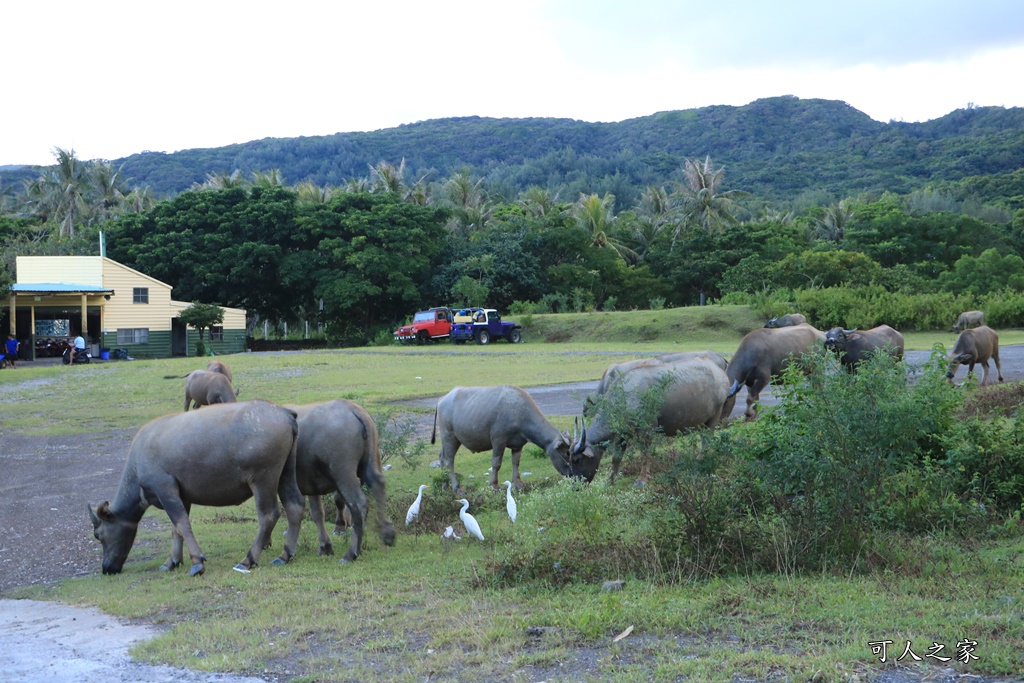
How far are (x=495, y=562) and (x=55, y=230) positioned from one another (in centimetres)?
7967

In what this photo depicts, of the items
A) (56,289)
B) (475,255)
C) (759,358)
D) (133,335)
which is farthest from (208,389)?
(475,255)

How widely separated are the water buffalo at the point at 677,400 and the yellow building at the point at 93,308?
43.0 metres

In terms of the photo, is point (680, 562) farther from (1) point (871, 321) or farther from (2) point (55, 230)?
(2) point (55, 230)

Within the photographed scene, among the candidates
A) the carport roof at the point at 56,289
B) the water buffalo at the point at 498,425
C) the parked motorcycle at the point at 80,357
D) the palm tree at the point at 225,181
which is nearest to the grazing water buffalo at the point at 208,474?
the water buffalo at the point at 498,425

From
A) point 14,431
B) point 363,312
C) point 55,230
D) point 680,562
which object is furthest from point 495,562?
point 55,230

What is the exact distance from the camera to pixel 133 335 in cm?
5484

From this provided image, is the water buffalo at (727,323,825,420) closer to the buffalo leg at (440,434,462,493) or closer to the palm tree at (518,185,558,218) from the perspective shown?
the buffalo leg at (440,434,462,493)

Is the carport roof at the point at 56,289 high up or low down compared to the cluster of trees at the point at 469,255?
down

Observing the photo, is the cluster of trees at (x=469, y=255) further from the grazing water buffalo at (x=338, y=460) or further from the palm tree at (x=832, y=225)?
the grazing water buffalo at (x=338, y=460)

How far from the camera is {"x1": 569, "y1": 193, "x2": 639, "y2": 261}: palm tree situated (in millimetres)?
72688

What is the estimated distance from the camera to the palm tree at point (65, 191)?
8600cm

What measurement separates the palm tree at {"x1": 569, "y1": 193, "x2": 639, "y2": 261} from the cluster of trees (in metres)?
0.13

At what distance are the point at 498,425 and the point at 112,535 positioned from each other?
539 cm

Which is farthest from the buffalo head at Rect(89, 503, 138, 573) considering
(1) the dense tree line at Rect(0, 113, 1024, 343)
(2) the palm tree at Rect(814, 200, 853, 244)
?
(2) the palm tree at Rect(814, 200, 853, 244)
